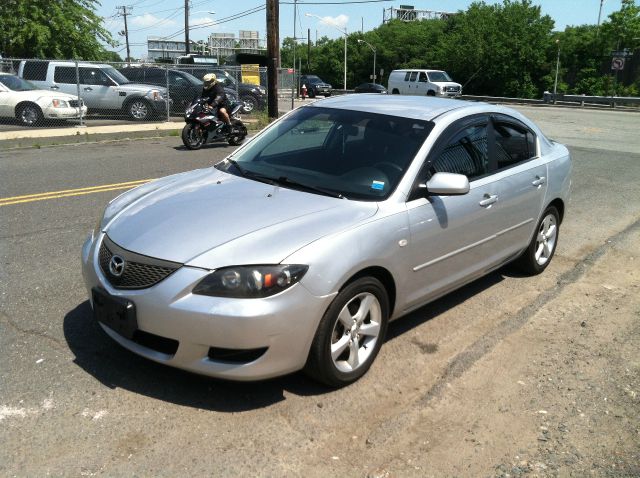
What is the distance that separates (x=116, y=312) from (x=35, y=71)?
56.5 ft

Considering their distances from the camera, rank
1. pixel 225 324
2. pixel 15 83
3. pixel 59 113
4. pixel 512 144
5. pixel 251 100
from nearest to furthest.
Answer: pixel 225 324 → pixel 512 144 → pixel 59 113 → pixel 15 83 → pixel 251 100

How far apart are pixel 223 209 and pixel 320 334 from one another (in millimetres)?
966

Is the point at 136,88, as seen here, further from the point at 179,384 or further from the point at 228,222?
the point at 179,384

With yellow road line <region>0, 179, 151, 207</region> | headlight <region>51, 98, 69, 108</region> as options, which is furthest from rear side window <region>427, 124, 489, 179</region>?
headlight <region>51, 98, 69, 108</region>

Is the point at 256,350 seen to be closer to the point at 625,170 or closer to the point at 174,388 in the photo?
the point at 174,388

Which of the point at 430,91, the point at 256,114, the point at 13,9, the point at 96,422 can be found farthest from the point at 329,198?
the point at 430,91

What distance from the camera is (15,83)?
16.2 meters

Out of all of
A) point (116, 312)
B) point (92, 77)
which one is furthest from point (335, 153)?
point (92, 77)

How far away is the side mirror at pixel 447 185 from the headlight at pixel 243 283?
1304 millimetres

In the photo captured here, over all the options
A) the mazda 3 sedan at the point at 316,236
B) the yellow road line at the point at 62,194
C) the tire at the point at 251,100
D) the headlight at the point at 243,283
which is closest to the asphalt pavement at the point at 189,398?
the mazda 3 sedan at the point at 316,236

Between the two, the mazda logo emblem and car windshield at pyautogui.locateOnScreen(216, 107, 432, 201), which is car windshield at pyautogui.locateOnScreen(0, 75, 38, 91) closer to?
car windshield at pyautogui.locateOnScreen(216, 107, 432, 201)

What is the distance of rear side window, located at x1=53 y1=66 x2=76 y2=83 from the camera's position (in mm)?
17891

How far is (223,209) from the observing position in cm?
361

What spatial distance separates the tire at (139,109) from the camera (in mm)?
17984
